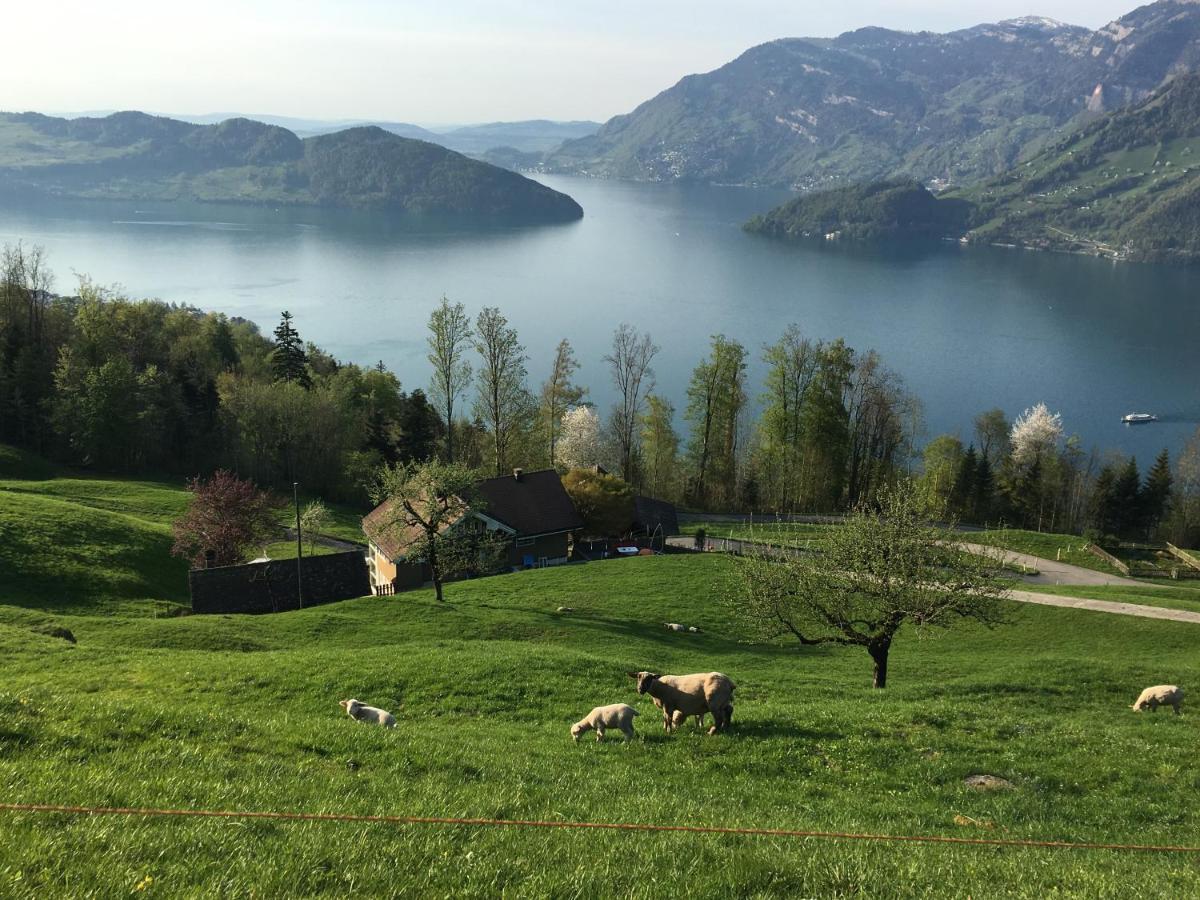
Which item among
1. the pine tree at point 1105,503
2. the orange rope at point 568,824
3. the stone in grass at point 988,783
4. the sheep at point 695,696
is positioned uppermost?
the orange rope at point 568,824

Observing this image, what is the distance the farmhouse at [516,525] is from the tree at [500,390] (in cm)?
1596

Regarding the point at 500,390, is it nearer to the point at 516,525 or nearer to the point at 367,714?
the point at 516,525

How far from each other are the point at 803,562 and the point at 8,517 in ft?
129

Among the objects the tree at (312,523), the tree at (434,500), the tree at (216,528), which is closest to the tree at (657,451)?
the tree at (312,523)

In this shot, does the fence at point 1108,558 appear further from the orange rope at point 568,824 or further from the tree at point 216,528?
the tree at point 216,528

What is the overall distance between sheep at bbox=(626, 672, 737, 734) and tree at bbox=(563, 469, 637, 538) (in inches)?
1559

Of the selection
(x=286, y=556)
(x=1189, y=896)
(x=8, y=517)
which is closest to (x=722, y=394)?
(x=286, y=556)

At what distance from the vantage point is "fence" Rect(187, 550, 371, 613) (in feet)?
128

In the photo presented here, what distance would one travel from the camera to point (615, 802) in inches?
471

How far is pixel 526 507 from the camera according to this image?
5441 cm

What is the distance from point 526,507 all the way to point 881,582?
34.1 m

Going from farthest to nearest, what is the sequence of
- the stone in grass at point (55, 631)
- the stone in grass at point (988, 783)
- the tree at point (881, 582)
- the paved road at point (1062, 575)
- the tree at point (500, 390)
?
1. the tree at point (500, 390)
2. the paved road at point (1062, 575)
3. the stone in grass at point (55, 631)
4. the tree at point (881, 582)
5. the stone in grass at point (988, 783)

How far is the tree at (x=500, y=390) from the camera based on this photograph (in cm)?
6869

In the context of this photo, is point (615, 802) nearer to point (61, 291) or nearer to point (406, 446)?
point (406, 446)
